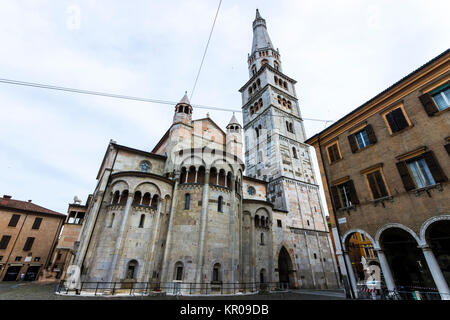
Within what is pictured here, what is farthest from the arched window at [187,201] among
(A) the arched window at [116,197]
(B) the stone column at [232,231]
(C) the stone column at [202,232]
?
(A) the arched window at [116,197]

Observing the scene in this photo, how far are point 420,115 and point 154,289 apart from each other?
20.6 m

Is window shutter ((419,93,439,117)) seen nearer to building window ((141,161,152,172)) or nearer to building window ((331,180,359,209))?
building window ((331,180,359,209))

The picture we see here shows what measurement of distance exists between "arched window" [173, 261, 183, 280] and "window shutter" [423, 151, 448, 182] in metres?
17.2

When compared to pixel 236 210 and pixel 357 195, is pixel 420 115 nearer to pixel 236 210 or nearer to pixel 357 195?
pixel 357 195

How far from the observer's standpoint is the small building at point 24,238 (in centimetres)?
2677

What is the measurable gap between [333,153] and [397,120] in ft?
13.4

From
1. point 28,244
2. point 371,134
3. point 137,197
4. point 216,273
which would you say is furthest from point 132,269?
point 28,244

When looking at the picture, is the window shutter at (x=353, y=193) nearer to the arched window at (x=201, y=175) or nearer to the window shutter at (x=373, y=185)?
the window shutter at (x=373, y=185)

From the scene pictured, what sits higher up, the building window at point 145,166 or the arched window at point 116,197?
the building window at point 145,166

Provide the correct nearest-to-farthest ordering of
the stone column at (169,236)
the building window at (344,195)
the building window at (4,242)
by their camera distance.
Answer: the building window at (344,195)
the stone column at (169,236)
the building window at (4,242)

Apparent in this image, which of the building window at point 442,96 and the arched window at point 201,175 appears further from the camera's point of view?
the arched window at point 201,175

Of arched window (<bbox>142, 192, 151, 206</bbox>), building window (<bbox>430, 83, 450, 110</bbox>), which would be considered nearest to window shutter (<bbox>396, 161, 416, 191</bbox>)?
building window (<bbox>430, 83, 450, 110</bbox>)

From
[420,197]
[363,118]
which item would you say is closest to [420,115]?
[363,118]

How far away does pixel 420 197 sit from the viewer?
10.1m
